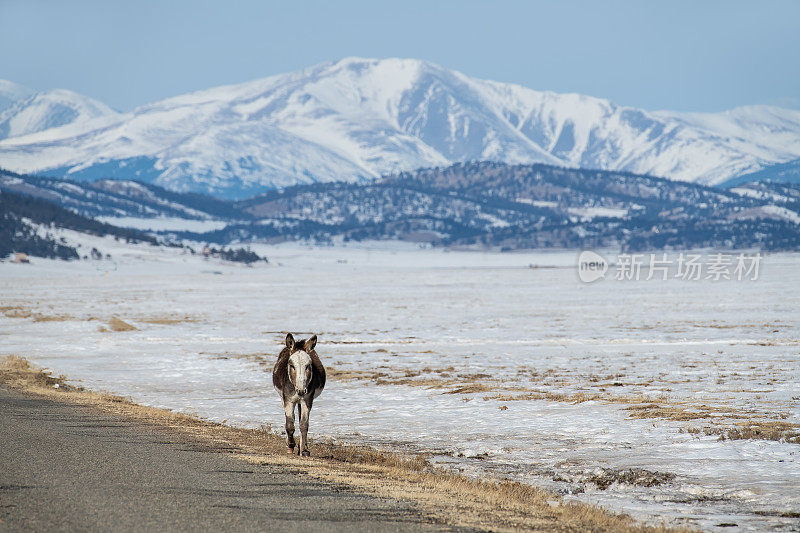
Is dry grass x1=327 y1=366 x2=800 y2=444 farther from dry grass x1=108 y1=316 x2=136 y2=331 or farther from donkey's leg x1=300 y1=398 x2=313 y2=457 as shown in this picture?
dry grass x1=108 y1=316 x2=136 y2=331

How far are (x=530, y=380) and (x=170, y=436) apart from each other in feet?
51.6

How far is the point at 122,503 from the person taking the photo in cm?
1141

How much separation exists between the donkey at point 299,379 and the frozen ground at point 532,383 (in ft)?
9.37

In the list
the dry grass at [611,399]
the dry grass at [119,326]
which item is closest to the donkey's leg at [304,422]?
the dry grass at [611,399]

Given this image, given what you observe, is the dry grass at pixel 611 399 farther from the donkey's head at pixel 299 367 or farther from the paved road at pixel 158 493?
the paved road at pixel 158 493

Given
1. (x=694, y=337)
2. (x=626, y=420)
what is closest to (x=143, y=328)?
(x=694, y=337)

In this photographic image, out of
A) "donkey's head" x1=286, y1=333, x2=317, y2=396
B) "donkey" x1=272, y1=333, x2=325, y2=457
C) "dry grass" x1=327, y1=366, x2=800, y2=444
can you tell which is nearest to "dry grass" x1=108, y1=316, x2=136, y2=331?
"dry grass" x1=327, y1=366, x2=800, y2=444

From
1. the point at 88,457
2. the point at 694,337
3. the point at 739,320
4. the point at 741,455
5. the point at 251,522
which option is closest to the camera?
the point at 251,522

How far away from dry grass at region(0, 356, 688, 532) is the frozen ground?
111 centimetres

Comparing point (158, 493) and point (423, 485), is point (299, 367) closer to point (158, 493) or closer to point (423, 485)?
point (423, 485)

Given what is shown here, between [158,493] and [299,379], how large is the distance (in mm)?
3633

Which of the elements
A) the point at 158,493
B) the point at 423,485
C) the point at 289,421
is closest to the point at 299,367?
the point at 289,421

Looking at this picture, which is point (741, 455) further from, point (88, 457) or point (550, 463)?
point (88, 457)

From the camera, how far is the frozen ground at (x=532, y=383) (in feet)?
51.3
